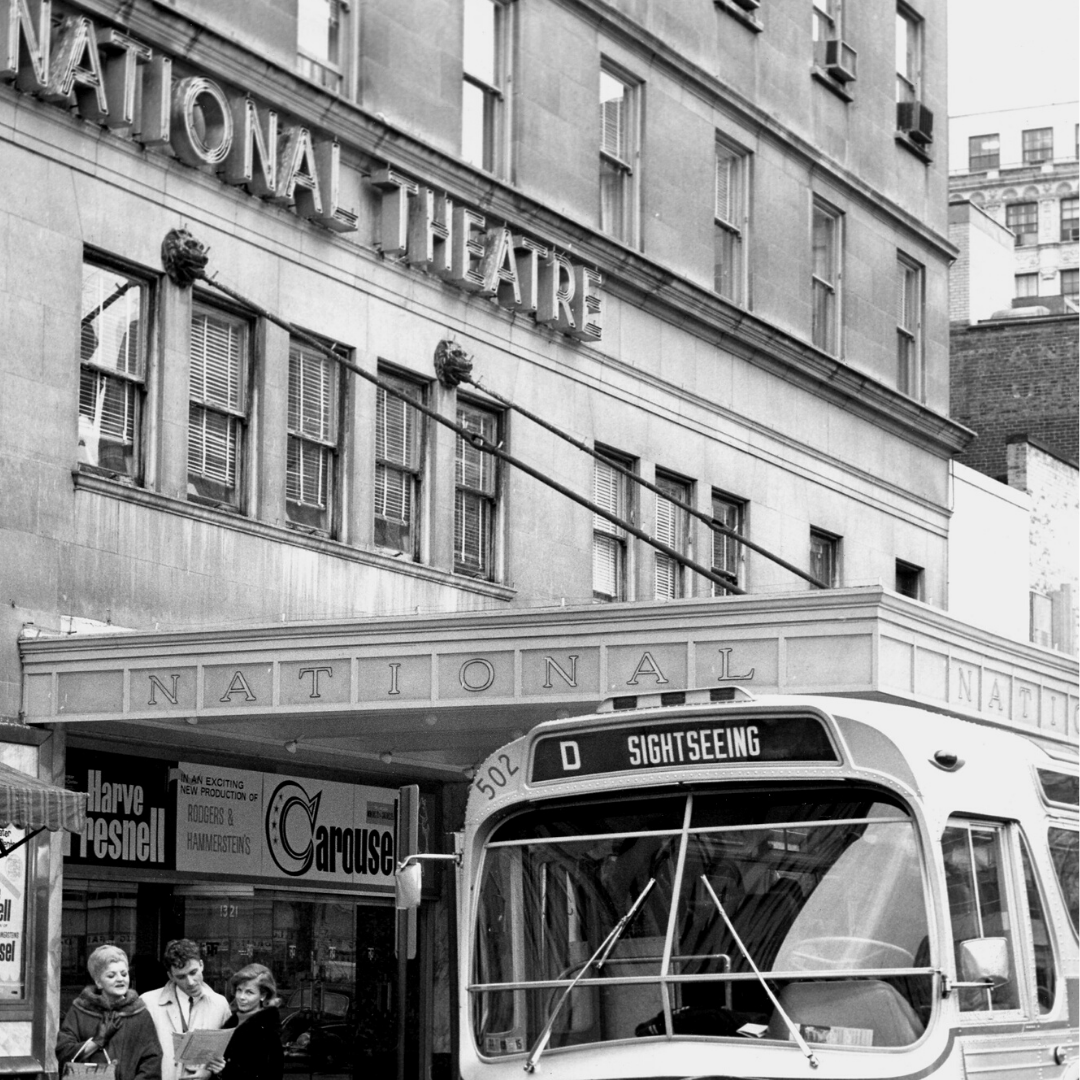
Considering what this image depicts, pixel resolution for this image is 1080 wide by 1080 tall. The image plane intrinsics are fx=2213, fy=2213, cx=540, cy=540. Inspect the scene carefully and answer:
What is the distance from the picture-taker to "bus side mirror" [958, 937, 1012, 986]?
372 inches

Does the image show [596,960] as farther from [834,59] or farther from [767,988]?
[834,59]

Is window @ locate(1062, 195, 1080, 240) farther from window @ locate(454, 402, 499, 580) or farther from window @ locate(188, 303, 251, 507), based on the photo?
window @ locate(188, 303, 251, 507)

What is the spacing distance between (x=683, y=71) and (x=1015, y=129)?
110 m

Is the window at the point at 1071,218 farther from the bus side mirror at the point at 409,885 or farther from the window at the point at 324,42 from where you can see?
the bus side mirror at the point at 409,885

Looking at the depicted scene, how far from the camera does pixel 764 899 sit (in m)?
9.93

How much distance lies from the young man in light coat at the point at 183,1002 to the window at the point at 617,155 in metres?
13.7

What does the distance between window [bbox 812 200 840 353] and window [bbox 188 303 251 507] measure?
12.2 metres

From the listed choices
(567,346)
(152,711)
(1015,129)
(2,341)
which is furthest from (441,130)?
(1015,129)

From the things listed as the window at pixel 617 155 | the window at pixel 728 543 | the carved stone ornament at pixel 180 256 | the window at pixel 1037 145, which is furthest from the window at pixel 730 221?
the window at pixel 1037 145

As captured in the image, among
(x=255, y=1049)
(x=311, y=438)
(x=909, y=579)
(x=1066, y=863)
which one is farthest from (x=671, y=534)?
(x=1066, y=863)

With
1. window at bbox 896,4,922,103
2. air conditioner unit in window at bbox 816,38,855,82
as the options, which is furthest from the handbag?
window at bbox 896,4,922,103

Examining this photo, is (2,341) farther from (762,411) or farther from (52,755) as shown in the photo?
(762,411)

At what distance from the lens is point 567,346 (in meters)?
24.4

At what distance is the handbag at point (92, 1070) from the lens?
1294 cm
